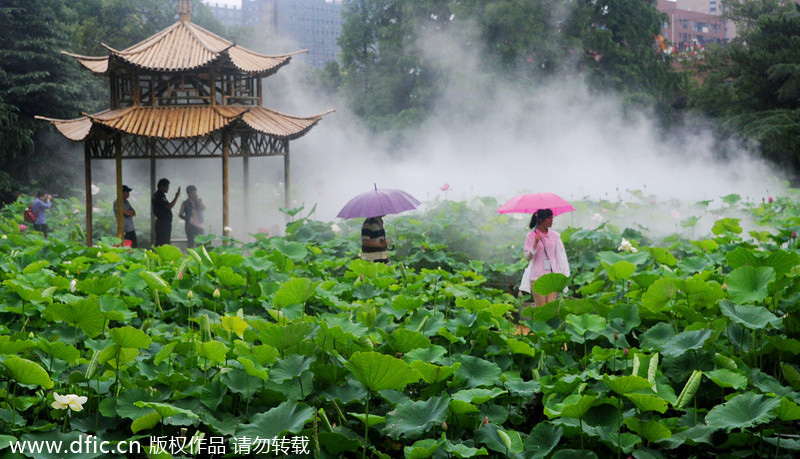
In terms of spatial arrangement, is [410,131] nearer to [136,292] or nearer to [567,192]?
[567,192]

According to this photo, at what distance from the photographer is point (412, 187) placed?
16.5 meters

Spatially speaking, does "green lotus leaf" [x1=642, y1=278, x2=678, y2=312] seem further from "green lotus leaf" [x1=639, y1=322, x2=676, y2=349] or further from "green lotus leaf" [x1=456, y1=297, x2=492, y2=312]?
"green lotus leaf" [x1=456, y1=297, x2=492, y2=312]

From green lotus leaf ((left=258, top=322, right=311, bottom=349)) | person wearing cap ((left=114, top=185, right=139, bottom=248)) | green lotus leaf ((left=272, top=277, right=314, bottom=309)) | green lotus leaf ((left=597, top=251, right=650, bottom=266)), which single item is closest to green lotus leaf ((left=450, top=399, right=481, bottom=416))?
green lotus leaf ((left=258, top=322, right=311, bottom=349))

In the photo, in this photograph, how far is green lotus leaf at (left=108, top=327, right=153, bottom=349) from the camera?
243cm

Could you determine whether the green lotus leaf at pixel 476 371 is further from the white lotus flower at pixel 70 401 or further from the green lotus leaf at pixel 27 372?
the green lotus leaf at pixel 27 372

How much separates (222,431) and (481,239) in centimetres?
572

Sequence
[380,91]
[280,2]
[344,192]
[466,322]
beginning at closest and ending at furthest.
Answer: [466,322], [344,192], [380,91], [280,2]

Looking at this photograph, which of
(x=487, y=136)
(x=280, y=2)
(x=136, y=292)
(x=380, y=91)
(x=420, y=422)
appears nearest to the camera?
(x=420, y=422)

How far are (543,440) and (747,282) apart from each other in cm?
93

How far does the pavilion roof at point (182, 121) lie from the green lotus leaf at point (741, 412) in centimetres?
663

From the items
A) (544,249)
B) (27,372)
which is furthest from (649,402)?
(544,249)

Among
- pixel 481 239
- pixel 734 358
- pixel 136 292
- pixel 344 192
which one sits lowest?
pixel 344 192

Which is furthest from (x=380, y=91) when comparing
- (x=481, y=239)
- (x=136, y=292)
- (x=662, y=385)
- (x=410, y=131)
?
(x=662, y=385)

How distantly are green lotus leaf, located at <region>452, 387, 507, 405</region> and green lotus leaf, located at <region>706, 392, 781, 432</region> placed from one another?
0.57m
